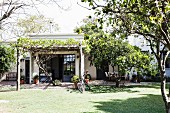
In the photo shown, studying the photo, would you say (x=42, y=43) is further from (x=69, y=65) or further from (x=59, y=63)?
(x=59, y=63)

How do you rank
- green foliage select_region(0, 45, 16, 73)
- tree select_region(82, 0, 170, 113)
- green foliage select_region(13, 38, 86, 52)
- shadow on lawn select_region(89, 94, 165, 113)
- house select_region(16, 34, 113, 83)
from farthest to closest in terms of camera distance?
house select_region(16, 34, 113, 83) < green foliage select_region(0, 45, 16, 73) < green foliage select_region(13, 38, 86, 52) < shadow on lawn select_region(89, 94, 165, 113) < tree select_region(82, 0, 170, 113)

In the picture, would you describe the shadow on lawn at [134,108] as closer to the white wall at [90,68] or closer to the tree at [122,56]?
the tree at [122,56]

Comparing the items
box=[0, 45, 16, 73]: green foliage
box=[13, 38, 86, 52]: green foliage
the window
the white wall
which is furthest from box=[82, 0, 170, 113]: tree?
the white wall

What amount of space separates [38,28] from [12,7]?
28.9 meters

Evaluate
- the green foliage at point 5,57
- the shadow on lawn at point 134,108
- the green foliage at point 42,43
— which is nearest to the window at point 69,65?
the green foliage at point 42,43

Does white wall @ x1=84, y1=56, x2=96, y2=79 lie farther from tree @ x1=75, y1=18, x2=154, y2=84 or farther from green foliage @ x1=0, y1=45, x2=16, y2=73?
→ green foliage @ x1=0, y1=45, x2=16, y2=73

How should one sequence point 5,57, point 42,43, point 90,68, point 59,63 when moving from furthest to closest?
point 90,68 < point 59,63 < point 5,57 < point 42,43

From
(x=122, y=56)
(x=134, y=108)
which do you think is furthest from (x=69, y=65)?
(x=134, y=108)

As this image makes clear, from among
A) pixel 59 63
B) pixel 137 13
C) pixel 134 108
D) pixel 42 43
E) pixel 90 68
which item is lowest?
pixel 134 108

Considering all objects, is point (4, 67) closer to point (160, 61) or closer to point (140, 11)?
point (160, 61)

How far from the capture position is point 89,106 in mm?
10477

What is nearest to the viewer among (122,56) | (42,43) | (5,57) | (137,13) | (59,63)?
(137,13)

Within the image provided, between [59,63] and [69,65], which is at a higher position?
[59,63]

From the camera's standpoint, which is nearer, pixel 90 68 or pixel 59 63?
pixel 59 63
